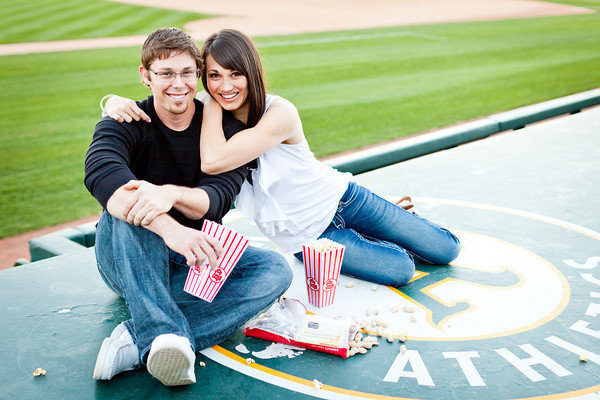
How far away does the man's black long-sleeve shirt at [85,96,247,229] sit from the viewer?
2.88 metres

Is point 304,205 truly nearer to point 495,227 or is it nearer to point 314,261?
point 314,261

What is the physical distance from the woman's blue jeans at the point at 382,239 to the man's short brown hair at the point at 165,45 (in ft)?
3.88

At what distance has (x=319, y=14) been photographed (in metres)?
23.1

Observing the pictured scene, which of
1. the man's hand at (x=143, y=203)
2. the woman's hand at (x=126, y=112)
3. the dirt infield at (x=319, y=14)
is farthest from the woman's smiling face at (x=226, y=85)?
the dirt infield at (x=319, y=14)

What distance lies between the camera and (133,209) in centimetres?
256

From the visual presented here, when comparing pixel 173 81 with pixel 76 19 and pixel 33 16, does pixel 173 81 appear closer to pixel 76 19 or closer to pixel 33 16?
pixel 76 19

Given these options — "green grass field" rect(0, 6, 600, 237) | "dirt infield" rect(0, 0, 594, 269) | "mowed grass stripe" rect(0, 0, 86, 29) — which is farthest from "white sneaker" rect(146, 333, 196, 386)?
"mowed grass stripe" rect(0, 0, 86, 29)

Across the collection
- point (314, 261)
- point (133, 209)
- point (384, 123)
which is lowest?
point (384, 123)

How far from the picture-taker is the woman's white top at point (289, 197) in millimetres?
3180

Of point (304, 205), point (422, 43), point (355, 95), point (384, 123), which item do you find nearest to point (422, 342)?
point (304, 205)

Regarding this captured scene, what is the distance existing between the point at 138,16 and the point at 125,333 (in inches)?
827

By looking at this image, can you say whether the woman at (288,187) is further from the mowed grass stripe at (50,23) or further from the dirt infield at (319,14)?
the mowed grass stripe at (50,23)

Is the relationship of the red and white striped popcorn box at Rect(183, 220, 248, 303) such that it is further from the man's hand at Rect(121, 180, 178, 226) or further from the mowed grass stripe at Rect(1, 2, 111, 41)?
the mowed grass stripe at Rect(1, 2, 111, 41)

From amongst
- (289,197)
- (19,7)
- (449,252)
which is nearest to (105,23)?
(19,7)
